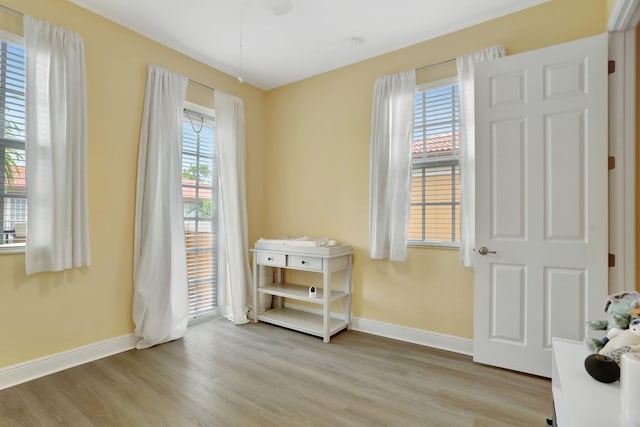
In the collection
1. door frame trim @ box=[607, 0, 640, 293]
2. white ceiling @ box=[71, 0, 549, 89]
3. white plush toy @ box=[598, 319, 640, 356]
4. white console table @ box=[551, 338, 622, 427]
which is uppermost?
white ceiling @ box=[71, 0, 549, 89]

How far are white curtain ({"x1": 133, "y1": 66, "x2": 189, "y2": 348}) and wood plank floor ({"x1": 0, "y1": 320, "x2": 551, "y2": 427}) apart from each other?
0.27 meters

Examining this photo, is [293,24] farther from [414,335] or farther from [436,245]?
[414,335]

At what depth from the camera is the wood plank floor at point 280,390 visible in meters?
1.84

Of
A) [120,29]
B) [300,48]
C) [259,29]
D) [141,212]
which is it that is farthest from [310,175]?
[120,29]

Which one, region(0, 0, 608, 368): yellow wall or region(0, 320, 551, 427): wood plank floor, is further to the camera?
region(0, 0, 608, 368): yellow wall

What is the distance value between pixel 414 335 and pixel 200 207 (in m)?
2.58

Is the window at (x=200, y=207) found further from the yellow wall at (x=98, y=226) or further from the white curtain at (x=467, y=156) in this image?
the white curtain at (x=467, y=156)

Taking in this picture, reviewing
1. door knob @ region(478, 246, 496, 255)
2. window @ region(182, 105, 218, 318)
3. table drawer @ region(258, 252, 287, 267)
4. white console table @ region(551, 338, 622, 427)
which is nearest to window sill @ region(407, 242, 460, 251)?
door knob @ region(478, 246, 496, 255)

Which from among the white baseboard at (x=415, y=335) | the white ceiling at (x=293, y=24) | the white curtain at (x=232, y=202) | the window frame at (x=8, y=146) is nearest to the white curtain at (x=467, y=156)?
the white ceiling at (x=293, y=24)

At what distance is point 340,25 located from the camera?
2773 mm

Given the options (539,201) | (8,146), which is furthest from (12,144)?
(539,201)

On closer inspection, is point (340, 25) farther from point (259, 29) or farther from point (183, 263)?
point (183, 263)

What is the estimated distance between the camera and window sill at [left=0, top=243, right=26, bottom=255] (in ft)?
7.11

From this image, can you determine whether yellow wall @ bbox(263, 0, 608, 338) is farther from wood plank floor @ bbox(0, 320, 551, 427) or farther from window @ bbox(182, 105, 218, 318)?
window @ bbox(182, 105, 218, 318)
